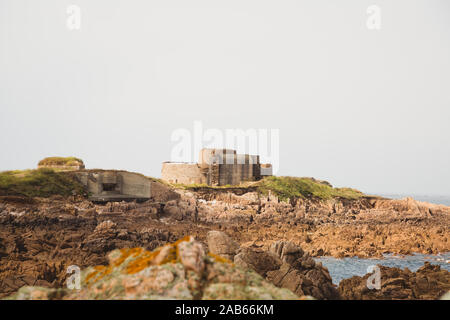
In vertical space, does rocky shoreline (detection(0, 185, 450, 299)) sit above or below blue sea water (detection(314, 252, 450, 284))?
above

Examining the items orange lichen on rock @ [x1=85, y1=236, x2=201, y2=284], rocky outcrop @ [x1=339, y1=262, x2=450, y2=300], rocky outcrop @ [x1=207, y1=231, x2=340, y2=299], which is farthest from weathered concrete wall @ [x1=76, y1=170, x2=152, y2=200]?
orange lichen on rock @ [x1=85, y1=236, x2=201, y2=284]

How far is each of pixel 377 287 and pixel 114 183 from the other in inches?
952

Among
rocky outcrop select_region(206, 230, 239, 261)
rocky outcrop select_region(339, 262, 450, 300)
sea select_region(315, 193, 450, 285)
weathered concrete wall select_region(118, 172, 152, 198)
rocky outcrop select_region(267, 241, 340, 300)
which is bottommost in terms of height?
sea select_region(315, 193, 450, 285)

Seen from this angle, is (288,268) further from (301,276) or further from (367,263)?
(367,263)

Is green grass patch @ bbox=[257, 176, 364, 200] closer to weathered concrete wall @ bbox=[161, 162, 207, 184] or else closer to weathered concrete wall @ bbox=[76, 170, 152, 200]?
weathered concrete wall @ bbox=[161, 162, 207, 184]

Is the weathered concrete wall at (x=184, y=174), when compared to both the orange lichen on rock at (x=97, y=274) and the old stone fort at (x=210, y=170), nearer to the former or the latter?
the old stone fort at (x=210, y=170)

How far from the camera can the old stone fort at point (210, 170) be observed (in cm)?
4291

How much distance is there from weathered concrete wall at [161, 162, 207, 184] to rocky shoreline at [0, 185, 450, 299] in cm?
539

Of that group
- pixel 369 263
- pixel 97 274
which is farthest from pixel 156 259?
pixel 369 263

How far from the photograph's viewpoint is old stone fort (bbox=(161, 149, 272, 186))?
42.9 m

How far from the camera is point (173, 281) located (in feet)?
20.5
